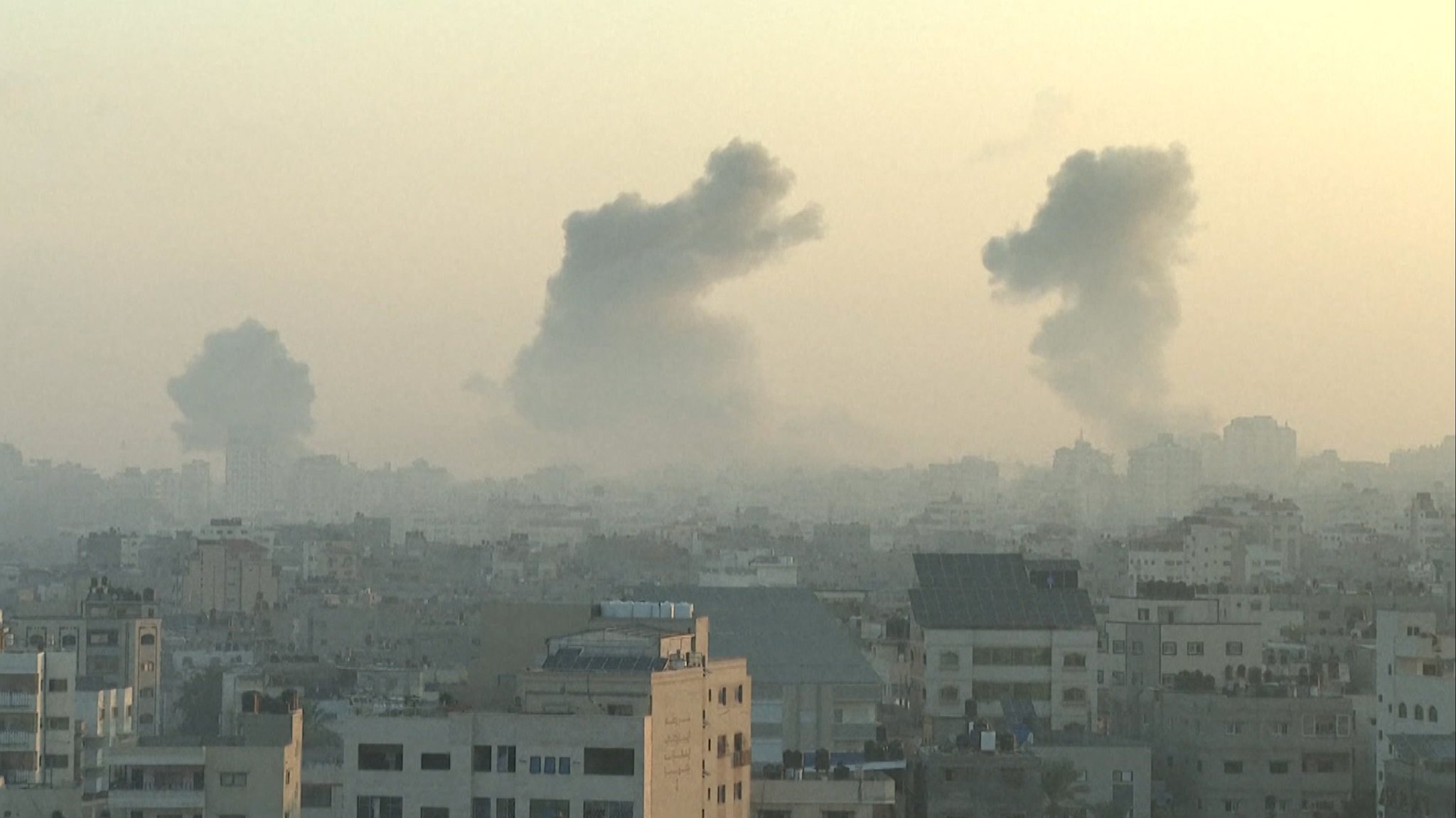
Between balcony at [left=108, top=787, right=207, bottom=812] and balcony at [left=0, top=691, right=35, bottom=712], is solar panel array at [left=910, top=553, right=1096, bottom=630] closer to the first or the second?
balcony at [left=0, top=691, right=35, bottom=712]

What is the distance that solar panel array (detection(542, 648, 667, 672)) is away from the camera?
19.8m

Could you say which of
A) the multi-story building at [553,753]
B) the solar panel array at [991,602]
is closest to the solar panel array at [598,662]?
the multi-story building at [553,753]

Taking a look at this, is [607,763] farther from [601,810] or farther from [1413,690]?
[1413,690]

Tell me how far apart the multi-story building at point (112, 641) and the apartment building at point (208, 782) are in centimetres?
1537

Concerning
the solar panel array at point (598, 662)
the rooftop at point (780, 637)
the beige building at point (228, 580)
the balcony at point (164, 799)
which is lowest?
the balcony at point (164, 799)

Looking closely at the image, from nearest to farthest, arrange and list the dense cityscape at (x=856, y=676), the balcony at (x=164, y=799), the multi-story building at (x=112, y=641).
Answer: the dense cityscape at (x=856, y=676)
the balcony at (x=164, y=799)
the multi-story building at (x=112, y=641)

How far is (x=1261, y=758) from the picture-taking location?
2917 centimetres

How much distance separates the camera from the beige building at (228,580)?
79812 mm

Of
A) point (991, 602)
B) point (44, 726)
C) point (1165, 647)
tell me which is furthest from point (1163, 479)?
point (44, 726)

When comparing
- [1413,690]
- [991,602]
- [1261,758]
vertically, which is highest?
[991,602]

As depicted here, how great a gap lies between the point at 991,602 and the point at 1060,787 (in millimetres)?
7631

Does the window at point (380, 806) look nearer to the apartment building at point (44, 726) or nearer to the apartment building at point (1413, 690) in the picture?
the apartment building at point (1413, 690)

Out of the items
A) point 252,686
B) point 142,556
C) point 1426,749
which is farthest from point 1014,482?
point 1426,749

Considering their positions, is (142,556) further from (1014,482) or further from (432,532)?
(1014,482)
